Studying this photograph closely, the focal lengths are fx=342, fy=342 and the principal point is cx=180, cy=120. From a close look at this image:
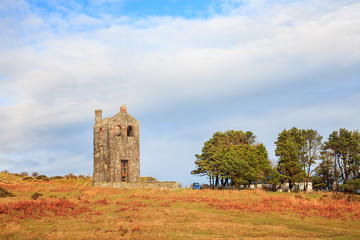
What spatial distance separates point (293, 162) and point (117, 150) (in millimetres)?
29716

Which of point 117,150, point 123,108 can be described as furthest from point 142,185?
point 123,108

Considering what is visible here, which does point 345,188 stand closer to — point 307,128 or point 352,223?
point 307,128

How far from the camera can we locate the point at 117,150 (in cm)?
5575

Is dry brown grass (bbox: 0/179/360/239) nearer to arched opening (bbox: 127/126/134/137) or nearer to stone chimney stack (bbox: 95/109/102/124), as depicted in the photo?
arched opening (bbox: 127/126/134/137)

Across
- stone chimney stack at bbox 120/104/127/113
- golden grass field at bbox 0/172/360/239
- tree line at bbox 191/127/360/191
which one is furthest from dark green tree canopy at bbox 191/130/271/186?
golden grass field at bbox 0/172/360/239

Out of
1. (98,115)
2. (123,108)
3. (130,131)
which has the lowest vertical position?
(130,131)

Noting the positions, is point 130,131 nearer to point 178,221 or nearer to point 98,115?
point 98,115

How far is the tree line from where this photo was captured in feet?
196

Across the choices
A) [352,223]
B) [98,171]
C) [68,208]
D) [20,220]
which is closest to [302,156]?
[98,171]

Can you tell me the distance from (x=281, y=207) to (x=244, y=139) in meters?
57.6

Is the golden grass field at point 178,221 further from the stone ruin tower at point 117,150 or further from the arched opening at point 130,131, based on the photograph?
the arched opening at point 130,131

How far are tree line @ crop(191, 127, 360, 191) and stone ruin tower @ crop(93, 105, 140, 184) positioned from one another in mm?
17219

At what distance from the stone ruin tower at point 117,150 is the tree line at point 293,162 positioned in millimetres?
17219

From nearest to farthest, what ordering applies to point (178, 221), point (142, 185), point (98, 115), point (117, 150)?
1. point (178, 221)
2. point (142, 185)
3. point (117, 150)
4. point (98, 115)
